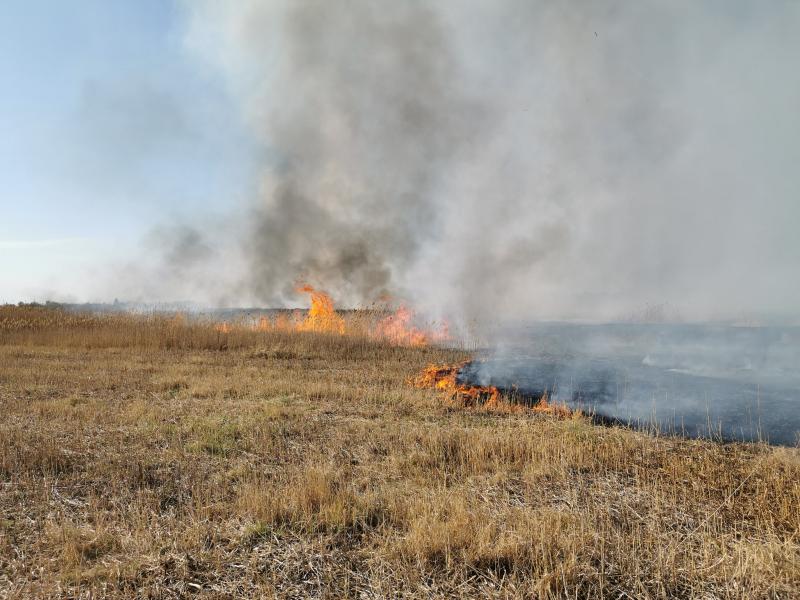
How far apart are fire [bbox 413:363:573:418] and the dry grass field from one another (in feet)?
2.04

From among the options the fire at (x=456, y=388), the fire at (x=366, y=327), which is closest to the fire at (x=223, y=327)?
the fire at (x=366, y=327)

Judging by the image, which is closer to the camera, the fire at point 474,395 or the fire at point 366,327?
the fire at point 474,395

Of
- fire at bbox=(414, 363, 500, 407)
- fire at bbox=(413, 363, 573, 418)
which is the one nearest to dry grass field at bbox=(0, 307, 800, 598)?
fire at bbox=(413, 363, 573, 418)

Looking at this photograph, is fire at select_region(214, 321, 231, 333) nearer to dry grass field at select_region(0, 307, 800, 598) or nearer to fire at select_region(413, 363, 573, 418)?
dry grass field at select_region(0, 307, 800, 598)

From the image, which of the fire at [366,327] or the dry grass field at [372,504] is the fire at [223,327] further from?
the dry grass field at [372,504]

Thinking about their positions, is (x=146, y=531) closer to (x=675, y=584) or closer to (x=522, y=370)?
(x=675, y=584)

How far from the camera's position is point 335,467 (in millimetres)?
7496

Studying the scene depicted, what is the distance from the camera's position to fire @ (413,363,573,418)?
40.6 feet

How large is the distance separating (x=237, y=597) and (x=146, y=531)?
1.59m

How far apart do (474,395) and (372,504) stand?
7.59 m

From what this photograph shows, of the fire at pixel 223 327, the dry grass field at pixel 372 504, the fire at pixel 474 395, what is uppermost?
the fire at pixel 223 327

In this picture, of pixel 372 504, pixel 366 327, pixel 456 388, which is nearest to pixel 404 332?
pixel 366 327

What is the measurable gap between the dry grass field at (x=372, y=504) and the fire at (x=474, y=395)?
0.62 meters

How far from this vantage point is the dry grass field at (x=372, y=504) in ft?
14.9
